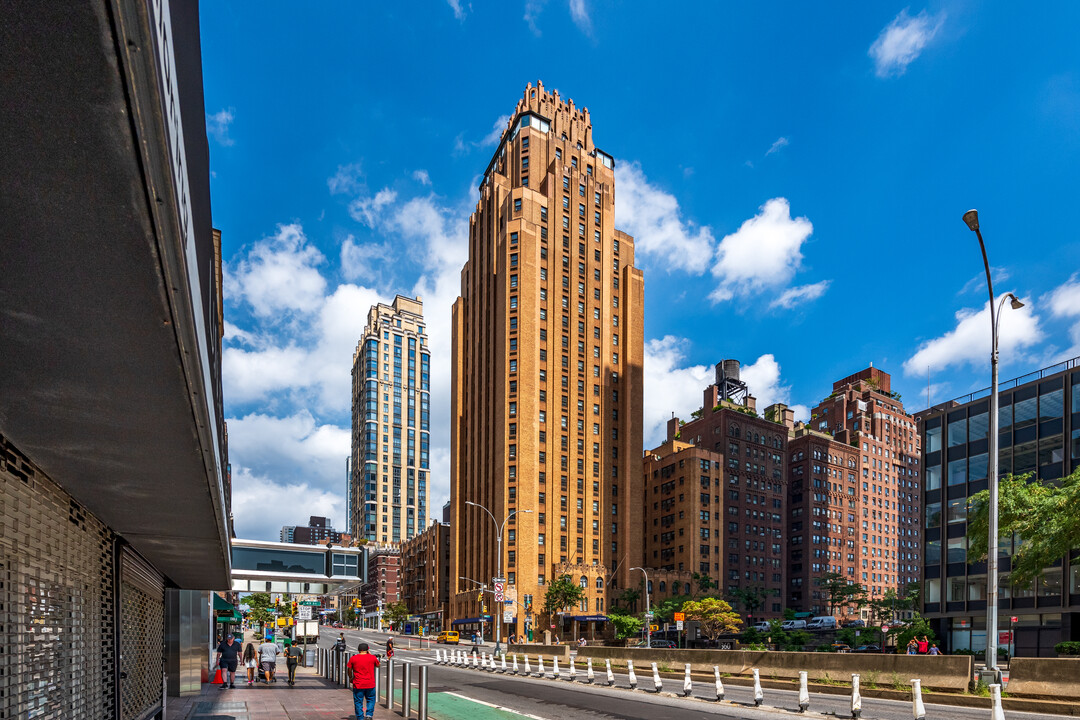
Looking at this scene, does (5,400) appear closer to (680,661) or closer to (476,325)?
(680,661)

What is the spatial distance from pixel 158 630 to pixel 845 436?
156998mm

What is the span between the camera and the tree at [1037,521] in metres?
24.2

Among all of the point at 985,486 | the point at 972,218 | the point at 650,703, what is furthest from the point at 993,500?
the point at 985,486

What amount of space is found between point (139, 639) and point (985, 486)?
58.6 metres

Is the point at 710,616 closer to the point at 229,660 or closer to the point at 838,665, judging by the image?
the point at 838,665

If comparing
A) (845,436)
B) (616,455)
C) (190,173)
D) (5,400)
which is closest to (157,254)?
(190,173)

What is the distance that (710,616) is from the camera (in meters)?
91.0

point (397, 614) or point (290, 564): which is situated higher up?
point (290, 564)

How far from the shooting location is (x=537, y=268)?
341ft

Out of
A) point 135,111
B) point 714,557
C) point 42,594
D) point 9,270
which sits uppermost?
point 135,111

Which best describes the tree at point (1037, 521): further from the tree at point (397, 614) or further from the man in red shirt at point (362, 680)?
the tree at point (397, 614)

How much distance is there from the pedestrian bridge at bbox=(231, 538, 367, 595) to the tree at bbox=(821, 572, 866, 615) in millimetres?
119756

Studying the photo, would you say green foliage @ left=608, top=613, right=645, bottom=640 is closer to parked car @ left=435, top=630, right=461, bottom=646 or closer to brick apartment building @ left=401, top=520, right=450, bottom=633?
parked car @ left=435, top=630, right=461, bottom=646

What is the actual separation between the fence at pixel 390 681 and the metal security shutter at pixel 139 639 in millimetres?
4742
